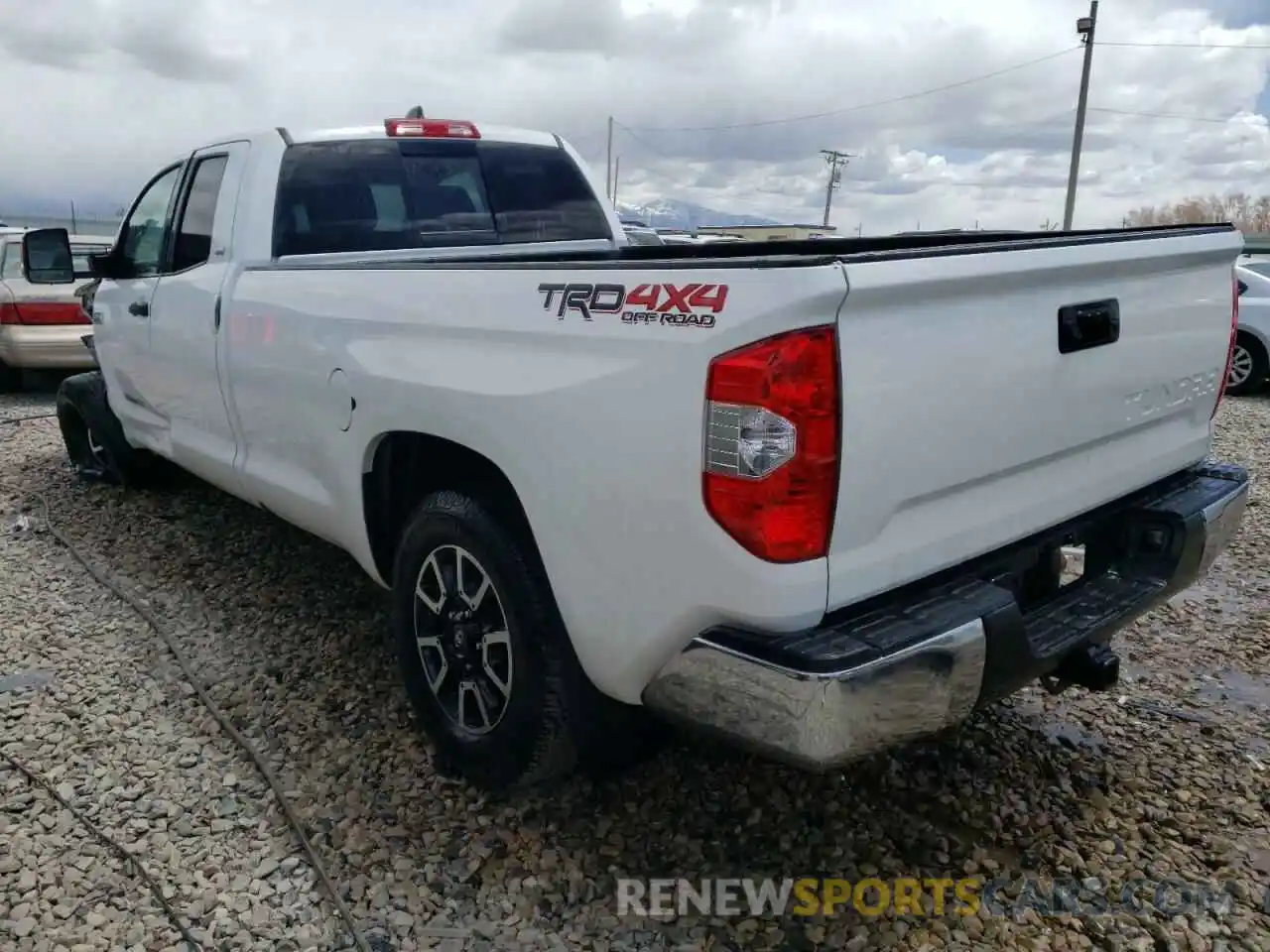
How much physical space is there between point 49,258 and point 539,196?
9.44 ft

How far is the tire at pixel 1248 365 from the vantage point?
1005 centimetres

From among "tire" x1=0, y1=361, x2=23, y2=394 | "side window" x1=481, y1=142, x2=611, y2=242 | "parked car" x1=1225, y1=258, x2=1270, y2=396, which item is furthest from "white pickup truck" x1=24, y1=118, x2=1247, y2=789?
"parked car" x1=1225, y1=258, x2=1270, y2=396

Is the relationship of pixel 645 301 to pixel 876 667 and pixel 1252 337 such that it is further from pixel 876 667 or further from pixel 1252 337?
pixel 1252 337

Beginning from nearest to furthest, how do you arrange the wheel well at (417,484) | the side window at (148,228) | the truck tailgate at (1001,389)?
the truck tailgate at (1001,389), the wheel well at (417,484), the side window at (148,228)

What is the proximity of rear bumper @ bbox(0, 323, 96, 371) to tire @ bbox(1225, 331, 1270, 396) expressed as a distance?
10.9 metres

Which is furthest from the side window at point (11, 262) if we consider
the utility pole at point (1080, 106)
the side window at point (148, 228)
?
the utility pole at point (1080, 106)

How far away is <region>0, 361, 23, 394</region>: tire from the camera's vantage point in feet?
31.6

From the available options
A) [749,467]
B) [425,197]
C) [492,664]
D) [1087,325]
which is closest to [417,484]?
[492,664]

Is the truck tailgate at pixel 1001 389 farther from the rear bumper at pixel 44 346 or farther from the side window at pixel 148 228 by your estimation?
the rear bumper at pixel 44 346

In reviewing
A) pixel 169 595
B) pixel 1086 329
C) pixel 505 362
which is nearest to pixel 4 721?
pixel 169 595

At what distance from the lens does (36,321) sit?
29.9ft

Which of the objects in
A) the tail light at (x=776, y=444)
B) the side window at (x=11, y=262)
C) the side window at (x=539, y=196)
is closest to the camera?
the tail light at (x=776, y=444)

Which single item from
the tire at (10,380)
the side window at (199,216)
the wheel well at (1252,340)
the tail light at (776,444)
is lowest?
the wheel well at (1252,340)

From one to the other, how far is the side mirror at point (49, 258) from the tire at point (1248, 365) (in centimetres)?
1001
